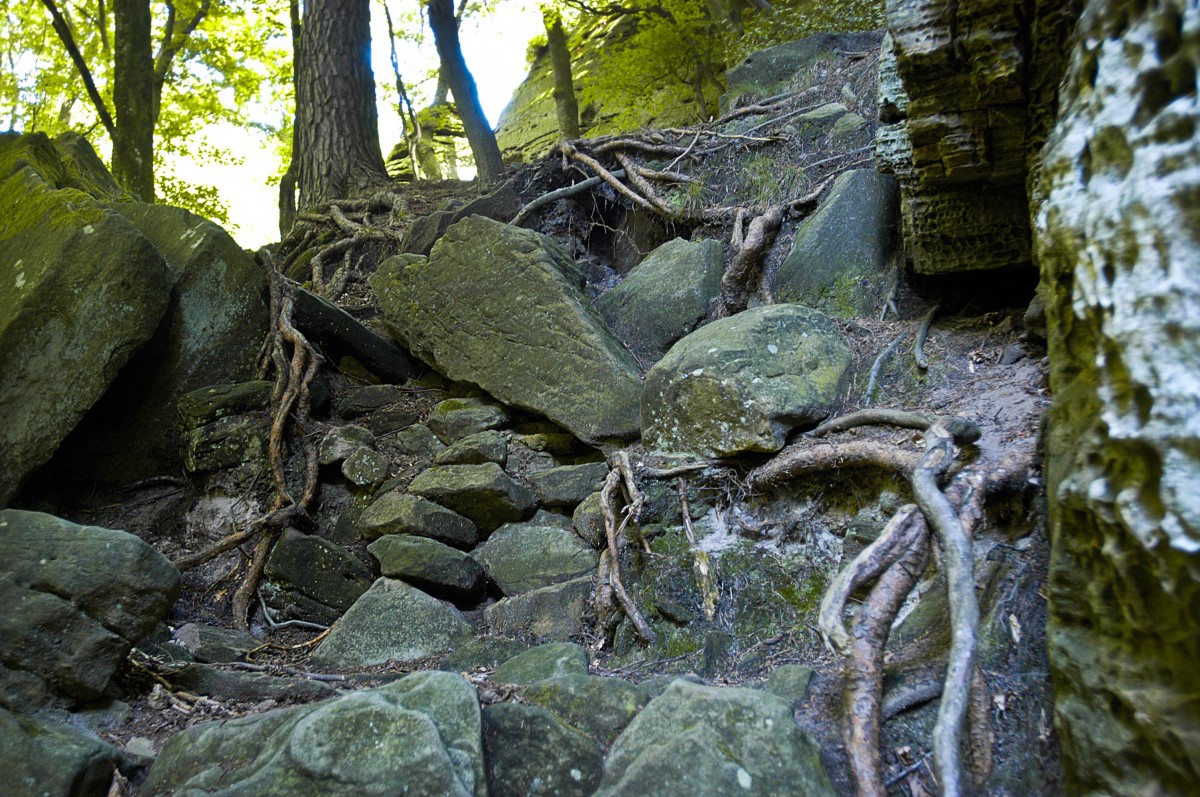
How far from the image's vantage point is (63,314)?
5.14 meters

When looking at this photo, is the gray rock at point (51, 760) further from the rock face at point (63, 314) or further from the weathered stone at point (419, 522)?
the rock face at point (63, 314)

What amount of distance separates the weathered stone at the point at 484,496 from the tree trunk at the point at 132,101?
23.0ft

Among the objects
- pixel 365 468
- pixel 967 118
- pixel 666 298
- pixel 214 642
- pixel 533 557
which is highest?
pixel 967 118

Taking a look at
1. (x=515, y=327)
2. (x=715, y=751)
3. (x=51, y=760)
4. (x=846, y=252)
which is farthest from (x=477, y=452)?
(x=715, y=751)

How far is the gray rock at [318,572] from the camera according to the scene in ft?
15.8

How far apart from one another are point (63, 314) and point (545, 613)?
3794 millimetres

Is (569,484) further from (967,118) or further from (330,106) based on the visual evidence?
(330,106)

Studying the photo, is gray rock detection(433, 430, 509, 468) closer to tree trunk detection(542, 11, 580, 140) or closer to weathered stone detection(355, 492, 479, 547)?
weathered stone detection(355, 492, 479, 547)

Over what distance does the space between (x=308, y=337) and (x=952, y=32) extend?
5285 mm

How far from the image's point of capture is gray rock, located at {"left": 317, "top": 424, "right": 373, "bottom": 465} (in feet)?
18.8

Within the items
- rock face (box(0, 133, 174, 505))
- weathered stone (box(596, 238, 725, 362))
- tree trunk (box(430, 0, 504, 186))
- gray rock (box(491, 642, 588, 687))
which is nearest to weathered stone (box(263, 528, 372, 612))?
gray rock (box(491, 642, 588, 687))

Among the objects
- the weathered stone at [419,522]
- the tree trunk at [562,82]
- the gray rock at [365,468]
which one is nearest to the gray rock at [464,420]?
the gray rock at [365,468]

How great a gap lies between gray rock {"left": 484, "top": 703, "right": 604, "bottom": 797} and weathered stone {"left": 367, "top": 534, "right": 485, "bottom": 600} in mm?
1907

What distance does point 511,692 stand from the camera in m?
3.12
